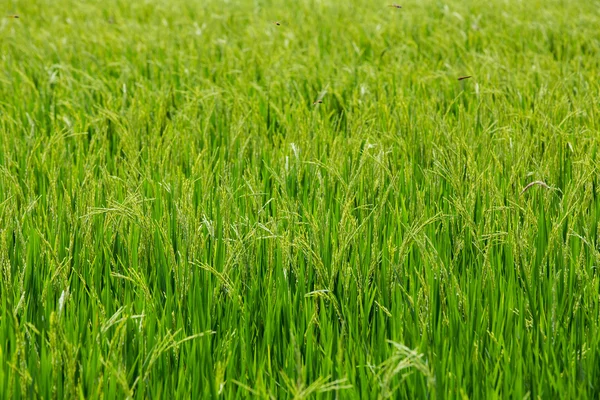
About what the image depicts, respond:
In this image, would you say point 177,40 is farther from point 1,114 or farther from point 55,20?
point 1,114

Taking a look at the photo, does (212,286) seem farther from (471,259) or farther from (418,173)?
(418,173)

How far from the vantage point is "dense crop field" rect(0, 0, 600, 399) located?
3.99 ft

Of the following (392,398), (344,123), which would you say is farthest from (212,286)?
(344,123)

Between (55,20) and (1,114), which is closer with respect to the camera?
(1,114)

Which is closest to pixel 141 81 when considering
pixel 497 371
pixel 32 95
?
pixel 32 95

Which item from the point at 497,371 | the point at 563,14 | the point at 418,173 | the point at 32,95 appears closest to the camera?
the point at 497,371

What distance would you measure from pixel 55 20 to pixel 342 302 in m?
4.64

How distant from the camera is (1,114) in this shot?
2.94 m

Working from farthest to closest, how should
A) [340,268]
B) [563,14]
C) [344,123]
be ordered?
[563,14] → [344,123] → [340,268]

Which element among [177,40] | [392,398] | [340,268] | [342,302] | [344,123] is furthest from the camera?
[177,40]

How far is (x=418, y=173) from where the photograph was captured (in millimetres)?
2191

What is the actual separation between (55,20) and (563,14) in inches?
140

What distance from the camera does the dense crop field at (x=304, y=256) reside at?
1215mm

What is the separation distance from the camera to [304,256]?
1602 mm
